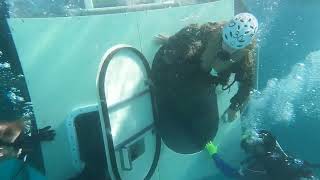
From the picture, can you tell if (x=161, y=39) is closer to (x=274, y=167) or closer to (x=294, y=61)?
(x=274, y=167)

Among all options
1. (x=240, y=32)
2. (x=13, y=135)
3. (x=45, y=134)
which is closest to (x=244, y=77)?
(x=240, y=32)

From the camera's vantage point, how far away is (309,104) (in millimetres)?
6301

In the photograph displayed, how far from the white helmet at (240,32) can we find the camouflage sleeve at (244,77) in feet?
1.05

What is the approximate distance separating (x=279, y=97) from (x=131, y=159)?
3277mm

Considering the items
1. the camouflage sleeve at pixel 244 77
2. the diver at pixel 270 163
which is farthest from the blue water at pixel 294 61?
the camouflage sleeve at pixel 244 77

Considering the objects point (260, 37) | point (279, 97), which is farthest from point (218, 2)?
point (279, 97)

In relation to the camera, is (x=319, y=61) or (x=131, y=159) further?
(x=319, y=61)

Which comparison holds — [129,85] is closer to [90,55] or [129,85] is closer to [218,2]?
[90,55]

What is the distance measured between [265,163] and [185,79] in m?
1.75

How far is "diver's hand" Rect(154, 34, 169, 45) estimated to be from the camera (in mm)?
4902

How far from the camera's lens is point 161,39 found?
492cm

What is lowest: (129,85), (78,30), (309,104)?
(309,104)

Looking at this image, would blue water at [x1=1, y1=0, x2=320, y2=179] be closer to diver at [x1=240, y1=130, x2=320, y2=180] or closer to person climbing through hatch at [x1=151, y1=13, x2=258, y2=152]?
diver at [x1=240, y1=130, x2=320, y2=180]

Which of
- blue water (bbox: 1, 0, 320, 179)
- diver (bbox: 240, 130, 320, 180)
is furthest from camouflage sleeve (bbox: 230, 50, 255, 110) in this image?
blue water (bbox: 1, 0, 320, 179)
